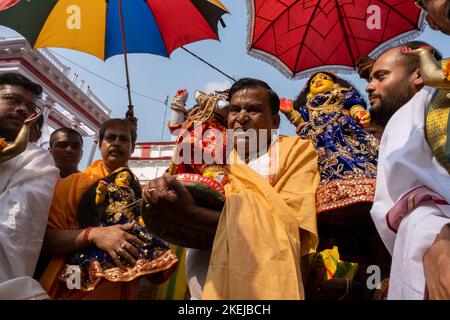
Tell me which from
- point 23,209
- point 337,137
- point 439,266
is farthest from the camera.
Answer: point 337,137

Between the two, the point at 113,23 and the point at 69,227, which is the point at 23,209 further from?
the point at 113,23

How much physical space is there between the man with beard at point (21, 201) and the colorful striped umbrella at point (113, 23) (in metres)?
1.62

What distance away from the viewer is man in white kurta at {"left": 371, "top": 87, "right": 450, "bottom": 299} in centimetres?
122

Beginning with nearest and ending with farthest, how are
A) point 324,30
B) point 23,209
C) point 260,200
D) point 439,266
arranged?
point 439,266 < point 260,200 < point 23,209 < point 324,30

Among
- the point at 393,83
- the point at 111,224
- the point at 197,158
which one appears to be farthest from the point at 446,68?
the point at 111,224

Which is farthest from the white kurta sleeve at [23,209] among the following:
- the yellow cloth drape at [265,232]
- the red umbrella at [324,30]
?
the red umbrella at [324,30]

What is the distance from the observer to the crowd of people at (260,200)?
138cm

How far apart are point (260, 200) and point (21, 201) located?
4.45 ft

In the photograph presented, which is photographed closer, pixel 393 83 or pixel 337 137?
pixel 393 83

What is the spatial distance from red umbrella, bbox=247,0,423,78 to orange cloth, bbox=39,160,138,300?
8.20 feet

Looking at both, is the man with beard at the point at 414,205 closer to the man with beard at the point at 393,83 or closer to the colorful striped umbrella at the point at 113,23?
the man with beard at the point at 393,83

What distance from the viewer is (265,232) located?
164 centimetres

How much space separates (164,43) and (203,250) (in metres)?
3.11

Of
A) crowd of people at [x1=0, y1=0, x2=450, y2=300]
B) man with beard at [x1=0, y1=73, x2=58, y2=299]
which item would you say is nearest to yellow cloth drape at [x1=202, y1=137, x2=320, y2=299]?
crowd of people at [x1=0, y1=0, x2=450, y2=300]
